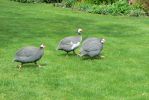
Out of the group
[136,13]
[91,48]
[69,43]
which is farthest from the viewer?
[136,13]

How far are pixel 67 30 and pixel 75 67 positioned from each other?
7.64 metres

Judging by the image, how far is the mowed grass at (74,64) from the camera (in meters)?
11.4

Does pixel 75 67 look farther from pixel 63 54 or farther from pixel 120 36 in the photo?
pixel 120 36

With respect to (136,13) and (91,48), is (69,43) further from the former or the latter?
(136,13)

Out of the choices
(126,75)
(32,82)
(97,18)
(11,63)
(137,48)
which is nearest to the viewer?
(32,82)

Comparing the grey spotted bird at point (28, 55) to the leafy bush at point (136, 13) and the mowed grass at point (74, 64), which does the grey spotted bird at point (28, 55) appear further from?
the leafy bush at point (136, 13)

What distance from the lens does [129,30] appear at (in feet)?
73.0

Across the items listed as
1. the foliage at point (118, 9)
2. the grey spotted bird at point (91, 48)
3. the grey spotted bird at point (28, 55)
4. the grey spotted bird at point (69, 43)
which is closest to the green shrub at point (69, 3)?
the foliage at point (118, 9)

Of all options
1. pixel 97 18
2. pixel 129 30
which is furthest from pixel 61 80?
pixel 97 18

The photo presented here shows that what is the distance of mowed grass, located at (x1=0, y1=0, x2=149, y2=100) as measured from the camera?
11375 mm

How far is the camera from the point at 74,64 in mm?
14414

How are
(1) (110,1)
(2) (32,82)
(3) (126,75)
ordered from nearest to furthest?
(2) (32,82), (3) (126,75), (1) (110,1)

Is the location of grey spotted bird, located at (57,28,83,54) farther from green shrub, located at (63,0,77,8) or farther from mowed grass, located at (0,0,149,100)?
green shrub, located at (63,0,77,8)

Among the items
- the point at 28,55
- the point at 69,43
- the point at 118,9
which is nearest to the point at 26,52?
the point at 28,55
